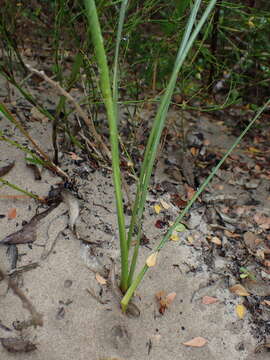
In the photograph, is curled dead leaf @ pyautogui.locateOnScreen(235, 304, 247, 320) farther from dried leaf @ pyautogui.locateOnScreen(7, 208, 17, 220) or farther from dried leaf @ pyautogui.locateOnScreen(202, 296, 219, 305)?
dried leaf @ pyautogui.locateOnScreen(7, 208, 17, 220)

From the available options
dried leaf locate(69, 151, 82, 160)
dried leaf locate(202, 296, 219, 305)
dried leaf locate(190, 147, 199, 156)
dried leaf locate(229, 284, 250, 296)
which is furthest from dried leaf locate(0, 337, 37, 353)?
dried leaf locate(190, 147, 199, 156)

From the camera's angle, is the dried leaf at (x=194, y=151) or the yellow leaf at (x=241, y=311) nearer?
the yellow leaf at (x=241, y=311)

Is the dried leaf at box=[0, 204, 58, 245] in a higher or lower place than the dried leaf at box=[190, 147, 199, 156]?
higher

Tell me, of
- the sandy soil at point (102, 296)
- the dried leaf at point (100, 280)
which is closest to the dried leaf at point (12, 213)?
the sandy soil at point (102, 296)

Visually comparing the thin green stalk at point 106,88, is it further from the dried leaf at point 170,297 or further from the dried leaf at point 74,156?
the dried leaf at point 74,156

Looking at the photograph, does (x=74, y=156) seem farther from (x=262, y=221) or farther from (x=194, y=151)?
(x=262, y=221)

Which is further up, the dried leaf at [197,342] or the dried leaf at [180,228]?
the dried leaf at [180,228]

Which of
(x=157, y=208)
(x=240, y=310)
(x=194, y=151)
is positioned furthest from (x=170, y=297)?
(x=194, y=151)
